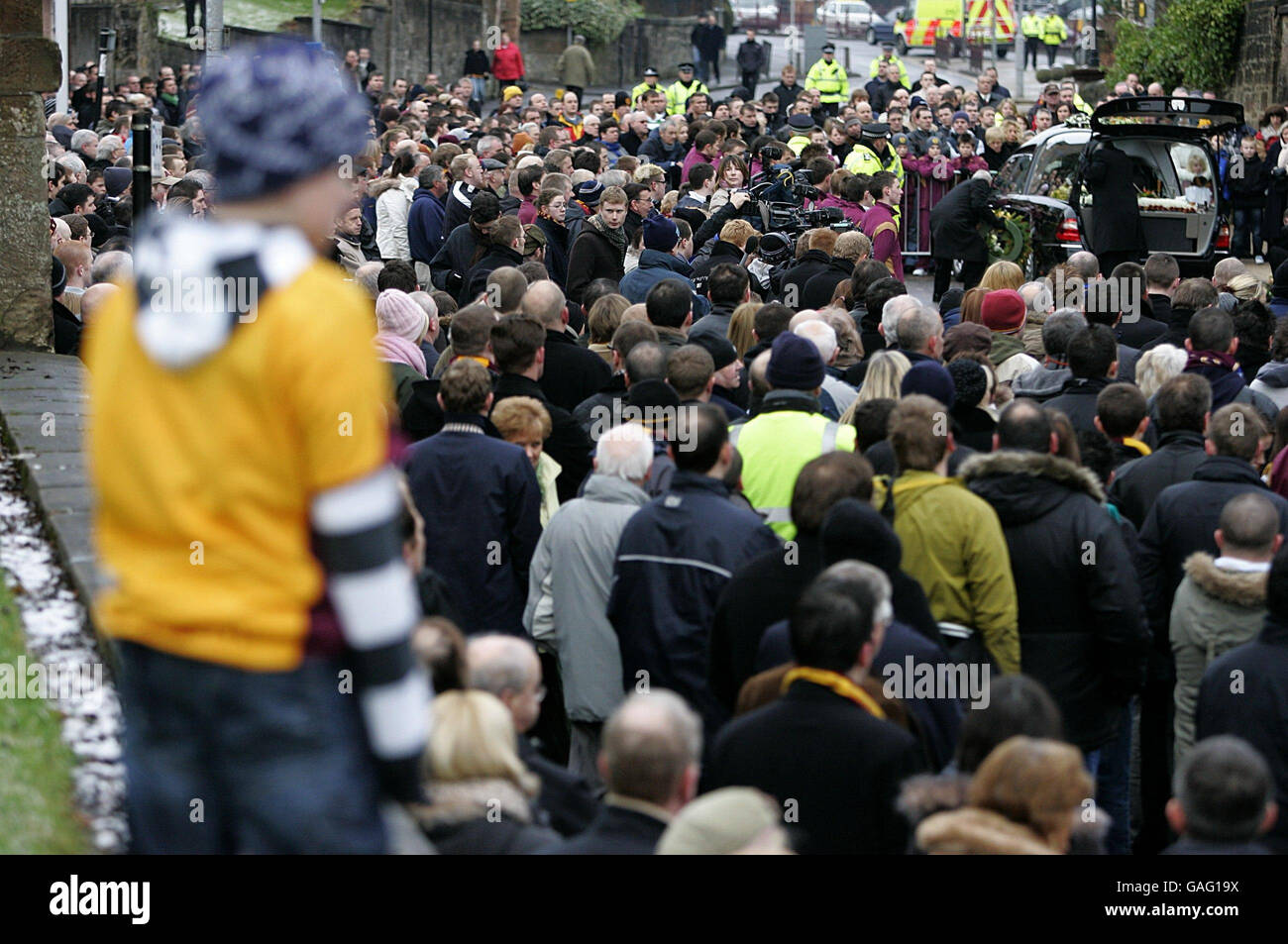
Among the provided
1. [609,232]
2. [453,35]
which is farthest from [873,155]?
[453,35]

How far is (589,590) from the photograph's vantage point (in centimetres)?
693

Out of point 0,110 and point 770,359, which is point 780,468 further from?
point 0,110

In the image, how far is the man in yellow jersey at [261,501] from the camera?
2914 millimetres

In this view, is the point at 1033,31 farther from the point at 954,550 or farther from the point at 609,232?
the point at 954,550

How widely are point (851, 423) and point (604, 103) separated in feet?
72.9

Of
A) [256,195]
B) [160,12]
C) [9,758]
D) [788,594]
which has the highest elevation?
[160,12]

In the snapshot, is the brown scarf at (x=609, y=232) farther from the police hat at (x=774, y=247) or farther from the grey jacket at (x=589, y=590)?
the grey jacket at (x=589, y=590)

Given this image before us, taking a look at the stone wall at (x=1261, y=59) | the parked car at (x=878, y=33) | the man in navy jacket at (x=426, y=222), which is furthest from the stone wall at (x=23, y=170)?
the parked car at (x=878, y=33)

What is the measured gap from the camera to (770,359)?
301 inches

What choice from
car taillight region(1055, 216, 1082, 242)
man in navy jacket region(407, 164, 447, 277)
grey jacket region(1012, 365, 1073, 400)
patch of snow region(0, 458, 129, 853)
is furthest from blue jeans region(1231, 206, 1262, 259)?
patch of snow region(0, 458, 129, 853)

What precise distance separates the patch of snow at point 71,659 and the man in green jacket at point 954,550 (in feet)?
8.73

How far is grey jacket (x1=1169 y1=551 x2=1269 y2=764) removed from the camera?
629 cm
